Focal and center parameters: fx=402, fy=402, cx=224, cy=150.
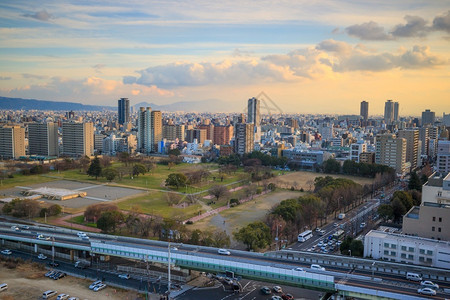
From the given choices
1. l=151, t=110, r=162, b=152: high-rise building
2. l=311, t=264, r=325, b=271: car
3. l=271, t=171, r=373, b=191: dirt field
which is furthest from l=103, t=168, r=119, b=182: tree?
l=151, t=110, r=162, b=152: high-rise building

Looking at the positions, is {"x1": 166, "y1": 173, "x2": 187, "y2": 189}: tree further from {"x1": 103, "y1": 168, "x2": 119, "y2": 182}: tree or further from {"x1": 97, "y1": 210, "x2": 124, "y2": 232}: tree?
{"x1": 97, "y1": 210, "x2": 124, "y2": 232}: tree

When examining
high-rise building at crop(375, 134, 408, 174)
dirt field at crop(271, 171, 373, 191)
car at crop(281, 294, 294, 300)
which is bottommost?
dirt field at crop(271, 171, 373, 191)

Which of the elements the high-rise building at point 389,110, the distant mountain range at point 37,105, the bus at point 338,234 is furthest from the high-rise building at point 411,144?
the distant mountain range at point 37,105

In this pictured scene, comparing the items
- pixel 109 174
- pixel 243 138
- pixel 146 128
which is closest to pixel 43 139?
pixel 146 128

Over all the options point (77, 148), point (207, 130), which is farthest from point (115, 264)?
point (207, 130)

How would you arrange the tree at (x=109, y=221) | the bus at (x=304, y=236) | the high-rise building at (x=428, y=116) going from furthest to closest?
1. the high-rise building at (x=428, y=116)
2. the tree at (x=109, y=221)
3. the bus at (x=304, y=236)

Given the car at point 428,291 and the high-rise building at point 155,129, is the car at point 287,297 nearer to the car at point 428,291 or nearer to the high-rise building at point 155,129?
A: the car at point 428,291
